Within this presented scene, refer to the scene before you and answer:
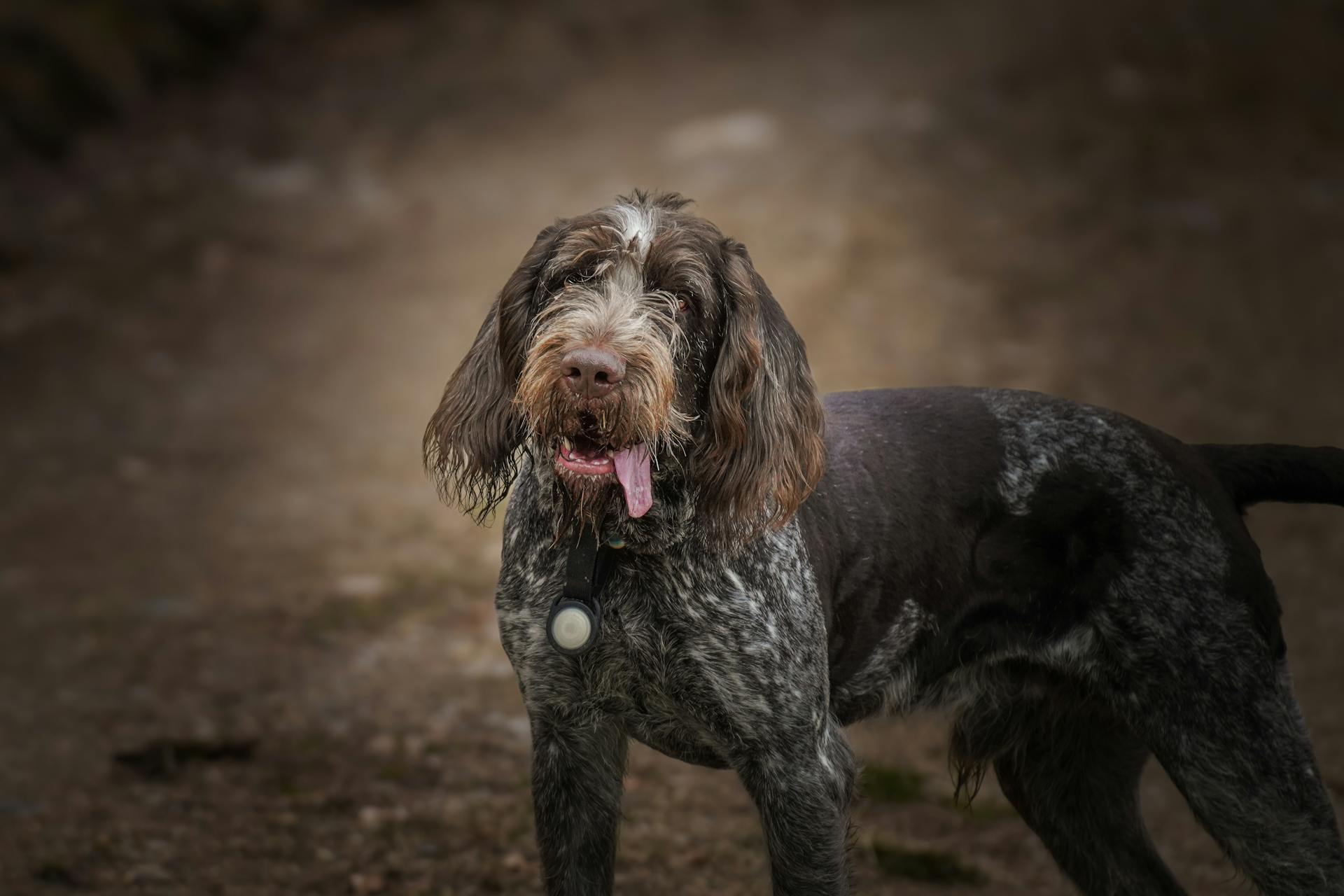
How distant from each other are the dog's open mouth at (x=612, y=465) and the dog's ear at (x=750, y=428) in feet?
0.77

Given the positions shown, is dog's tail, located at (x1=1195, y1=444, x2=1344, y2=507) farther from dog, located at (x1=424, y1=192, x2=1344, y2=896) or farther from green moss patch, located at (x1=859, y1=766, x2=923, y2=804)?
green moss patch, located at (x1=859, y1=766, x2=923, y2=804)

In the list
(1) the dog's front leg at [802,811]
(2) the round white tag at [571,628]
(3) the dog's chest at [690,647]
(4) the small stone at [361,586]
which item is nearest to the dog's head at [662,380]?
(3) the dog's chest at [690,647]

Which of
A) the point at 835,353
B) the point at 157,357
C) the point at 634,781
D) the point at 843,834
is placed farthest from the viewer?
the point at 157,357

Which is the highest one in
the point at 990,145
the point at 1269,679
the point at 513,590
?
the point at 990,145

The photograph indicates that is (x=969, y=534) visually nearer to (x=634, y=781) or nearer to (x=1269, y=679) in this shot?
(x=1269, y=679)

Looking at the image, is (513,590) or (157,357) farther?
(157,357)

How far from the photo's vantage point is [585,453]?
11.6 ft

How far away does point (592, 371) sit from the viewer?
10.9 ft

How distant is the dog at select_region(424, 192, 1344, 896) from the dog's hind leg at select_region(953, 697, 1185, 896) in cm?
14

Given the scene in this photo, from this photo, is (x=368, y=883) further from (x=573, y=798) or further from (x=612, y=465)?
(x=612, y=465)

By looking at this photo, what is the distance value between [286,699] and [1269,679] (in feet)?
14.9

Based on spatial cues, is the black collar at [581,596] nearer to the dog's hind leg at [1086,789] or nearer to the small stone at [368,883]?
the dog's hind leg at [1086,789]

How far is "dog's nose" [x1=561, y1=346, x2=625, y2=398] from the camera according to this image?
3.32 metres

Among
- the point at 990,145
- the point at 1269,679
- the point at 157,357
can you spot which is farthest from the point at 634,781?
the point at 990,145
